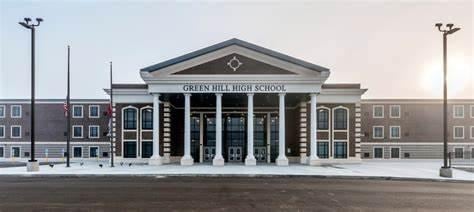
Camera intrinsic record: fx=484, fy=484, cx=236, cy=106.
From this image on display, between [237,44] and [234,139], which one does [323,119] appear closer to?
[234,139]

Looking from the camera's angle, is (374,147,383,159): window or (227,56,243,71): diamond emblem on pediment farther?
(374,147,383,159): window

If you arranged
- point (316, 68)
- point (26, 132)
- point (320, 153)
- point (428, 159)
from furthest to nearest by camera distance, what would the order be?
point (26, 132), point (428, 159), point (320, 153), point (316, 68)

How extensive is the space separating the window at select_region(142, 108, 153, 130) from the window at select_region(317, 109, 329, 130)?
15551 millimetres

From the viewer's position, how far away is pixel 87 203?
1466 cm

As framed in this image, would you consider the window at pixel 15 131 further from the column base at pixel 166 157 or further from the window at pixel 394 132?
the window at pixel 394 132

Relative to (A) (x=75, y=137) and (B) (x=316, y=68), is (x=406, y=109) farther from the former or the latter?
(A) (x=75, y=137)

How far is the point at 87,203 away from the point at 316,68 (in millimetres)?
27775

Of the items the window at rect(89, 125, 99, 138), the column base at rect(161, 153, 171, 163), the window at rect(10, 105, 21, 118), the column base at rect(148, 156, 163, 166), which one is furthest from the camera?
the window at rect(10, 105, 21, 118)

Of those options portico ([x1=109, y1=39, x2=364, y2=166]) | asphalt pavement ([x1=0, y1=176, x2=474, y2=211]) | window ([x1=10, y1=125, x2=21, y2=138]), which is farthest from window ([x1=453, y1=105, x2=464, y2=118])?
window ([x1=10, y1=125, x2=21, y2=138])

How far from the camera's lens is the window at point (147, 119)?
4472 cm

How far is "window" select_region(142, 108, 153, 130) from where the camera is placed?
44719 millimetres

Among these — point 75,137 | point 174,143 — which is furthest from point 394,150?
point 75,137

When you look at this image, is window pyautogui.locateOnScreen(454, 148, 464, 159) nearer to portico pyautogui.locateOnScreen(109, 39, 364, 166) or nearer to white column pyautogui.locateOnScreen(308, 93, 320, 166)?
portico pyautogui.locateOnScreen(109, 39, 364, 166)

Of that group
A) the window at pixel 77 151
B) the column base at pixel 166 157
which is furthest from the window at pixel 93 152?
the column base at pixel 166 157
